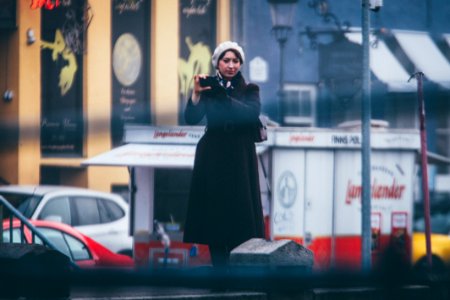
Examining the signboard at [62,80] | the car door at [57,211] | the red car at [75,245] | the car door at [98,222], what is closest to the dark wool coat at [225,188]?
the signboard at [62,80]

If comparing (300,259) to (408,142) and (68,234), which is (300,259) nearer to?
(68,234)

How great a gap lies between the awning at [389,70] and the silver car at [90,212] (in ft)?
22.9

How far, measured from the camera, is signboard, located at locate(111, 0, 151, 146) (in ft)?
4.91

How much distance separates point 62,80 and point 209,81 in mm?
1466

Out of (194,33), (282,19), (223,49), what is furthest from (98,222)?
(194,33)

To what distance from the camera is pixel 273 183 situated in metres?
8.94

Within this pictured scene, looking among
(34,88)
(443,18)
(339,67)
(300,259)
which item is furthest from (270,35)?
(34,88)

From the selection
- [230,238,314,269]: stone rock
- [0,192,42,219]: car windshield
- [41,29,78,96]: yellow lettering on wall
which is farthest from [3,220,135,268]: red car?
[41,29,78,96]: yellow lettering on wall

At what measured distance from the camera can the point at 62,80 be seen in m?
1.79

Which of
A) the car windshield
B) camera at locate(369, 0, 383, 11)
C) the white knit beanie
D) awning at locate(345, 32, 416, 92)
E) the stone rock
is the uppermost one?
camera at locate(369, 0, 383, 11)

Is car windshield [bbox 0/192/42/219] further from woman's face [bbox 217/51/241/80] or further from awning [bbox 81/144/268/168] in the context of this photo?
woman's face [bbox 217/51/241/80]

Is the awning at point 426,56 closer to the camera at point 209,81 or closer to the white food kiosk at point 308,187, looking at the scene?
the camera at point 209,81

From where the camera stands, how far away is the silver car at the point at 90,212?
952 cm

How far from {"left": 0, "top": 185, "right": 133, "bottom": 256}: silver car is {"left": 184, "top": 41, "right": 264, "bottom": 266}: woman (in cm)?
596
